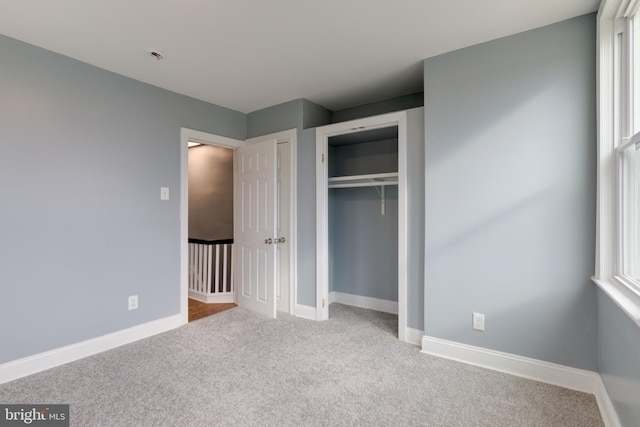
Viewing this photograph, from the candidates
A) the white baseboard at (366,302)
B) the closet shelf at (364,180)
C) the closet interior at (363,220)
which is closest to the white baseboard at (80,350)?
the white baseboard at (366,302)

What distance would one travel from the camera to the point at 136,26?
6.68 ft

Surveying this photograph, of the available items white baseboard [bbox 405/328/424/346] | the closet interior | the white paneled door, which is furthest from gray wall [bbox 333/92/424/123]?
white baseboard [bbox 405/328/424/346]

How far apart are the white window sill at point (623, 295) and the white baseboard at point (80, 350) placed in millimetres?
3398

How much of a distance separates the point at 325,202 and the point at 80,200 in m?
2.15

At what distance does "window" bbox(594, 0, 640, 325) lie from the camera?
162 cm

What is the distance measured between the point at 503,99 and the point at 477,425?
6.87 ft

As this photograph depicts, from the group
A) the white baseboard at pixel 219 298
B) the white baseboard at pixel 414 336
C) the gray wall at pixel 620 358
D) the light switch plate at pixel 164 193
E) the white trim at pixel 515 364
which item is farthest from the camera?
the white baseboard at pixel 219 298

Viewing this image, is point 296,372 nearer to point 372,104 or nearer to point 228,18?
→ point 228,18

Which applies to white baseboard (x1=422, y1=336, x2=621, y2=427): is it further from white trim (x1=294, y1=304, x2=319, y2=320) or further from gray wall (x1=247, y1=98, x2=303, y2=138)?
gray wall (x1=247, y1=98, x2=303, y2=138)

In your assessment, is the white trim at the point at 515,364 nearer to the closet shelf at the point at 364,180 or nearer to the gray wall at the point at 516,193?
the gray wall at the point at 516,193

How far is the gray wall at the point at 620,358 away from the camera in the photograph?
1.33 m

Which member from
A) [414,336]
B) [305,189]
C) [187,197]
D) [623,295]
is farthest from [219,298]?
[623,295]

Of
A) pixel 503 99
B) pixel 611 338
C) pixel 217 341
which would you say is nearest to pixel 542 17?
pixel 503 99

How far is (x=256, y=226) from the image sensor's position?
139 inches
